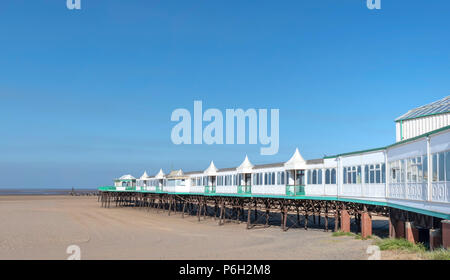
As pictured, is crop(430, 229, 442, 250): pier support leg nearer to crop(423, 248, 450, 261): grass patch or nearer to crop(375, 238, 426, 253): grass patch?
crop(375, 238, 426, 253): grass patch

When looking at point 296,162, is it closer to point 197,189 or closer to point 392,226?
point 392,226

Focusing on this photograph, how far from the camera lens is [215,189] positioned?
3922cm

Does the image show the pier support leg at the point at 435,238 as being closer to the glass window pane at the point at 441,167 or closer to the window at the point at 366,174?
the glass window pane at the point at 441,167

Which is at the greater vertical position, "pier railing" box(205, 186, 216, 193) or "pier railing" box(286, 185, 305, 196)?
"pier railing" box(286, 185, 305, 196)

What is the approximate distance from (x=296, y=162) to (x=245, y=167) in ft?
22.9

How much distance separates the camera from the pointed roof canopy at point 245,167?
33188 millimetres

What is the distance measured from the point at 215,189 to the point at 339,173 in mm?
16975

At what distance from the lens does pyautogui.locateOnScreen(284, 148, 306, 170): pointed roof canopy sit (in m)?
27.1

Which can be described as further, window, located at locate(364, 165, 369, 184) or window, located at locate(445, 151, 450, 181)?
window, located at locate(364, 165, 369, 184)

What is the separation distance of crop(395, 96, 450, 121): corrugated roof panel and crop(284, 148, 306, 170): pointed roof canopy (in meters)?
6.73

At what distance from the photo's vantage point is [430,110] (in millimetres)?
20516

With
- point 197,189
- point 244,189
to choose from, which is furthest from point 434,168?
point 197,189

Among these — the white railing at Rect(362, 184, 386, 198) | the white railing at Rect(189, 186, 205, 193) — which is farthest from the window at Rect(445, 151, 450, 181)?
the white railing at Rect(189, 186, 205, 193)
